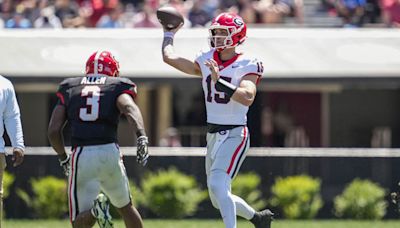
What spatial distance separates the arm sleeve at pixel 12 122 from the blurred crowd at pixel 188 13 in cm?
836

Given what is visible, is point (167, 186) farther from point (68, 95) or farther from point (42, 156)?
point (68, 95)

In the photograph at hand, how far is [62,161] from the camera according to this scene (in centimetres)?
942

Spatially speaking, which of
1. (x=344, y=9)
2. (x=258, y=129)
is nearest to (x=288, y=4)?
(x=344, y=9)

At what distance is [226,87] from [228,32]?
2.13 feet

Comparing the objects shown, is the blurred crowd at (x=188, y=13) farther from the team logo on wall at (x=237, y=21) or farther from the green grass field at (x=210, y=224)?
the team logo on wall at (x=237, y=21)

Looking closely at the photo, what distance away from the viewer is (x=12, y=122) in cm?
980

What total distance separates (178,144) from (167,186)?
380 centimetres

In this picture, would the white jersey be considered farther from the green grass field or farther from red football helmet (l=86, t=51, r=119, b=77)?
the green grass field

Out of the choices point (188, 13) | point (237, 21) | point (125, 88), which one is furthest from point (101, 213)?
point (188, 13)

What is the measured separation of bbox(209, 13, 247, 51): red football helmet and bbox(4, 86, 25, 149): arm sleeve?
178cm

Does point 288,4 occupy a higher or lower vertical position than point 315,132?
higher

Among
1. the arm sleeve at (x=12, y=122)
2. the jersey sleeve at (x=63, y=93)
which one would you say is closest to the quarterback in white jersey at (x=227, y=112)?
the jersey sleeve at (x=63, y=93)

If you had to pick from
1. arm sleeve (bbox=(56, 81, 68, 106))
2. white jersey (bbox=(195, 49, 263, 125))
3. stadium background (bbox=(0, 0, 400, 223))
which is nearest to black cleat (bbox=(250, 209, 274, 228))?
white jersey (bbox=(195, 49, 263, 125))

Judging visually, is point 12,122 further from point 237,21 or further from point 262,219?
point 262,219
